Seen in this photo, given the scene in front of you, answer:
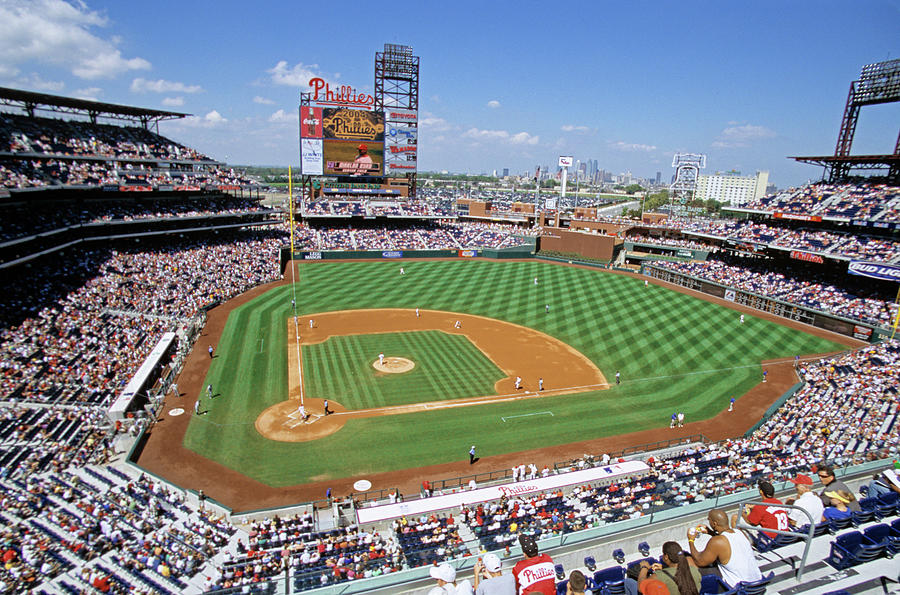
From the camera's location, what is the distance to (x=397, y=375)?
1212 inches

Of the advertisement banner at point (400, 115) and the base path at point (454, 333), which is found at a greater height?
the advertisement banner at point (400, 115)

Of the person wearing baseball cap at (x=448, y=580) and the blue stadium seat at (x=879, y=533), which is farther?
the blue stadium seat at (x=879, y=533)

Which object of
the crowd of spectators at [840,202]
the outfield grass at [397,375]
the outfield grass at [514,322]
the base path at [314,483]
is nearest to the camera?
the base path at [314,483]

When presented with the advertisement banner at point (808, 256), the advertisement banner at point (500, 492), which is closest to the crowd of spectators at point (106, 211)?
the advertisement banner at point (500, 492)

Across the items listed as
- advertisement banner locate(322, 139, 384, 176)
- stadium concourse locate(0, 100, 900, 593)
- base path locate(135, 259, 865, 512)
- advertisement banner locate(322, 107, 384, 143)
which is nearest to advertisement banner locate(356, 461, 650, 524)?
stadium concourse locate(0, 100, 900, 593)

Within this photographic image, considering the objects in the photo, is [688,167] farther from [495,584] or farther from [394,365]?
[495,584]

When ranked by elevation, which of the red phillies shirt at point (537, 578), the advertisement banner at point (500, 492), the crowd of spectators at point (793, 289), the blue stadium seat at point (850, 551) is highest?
the red phillies shirt at point (537, 578)

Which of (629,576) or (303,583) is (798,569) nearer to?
(629,576)

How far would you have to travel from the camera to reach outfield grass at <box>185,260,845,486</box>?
75.4 ft

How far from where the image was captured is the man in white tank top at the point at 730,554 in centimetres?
582

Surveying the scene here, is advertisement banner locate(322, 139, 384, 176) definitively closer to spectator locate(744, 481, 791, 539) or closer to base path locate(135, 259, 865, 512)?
base path locate(135, 259, 865, 512)

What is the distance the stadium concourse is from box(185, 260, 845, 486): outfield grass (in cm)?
291

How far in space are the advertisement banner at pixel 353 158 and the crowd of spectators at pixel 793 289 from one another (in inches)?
1538

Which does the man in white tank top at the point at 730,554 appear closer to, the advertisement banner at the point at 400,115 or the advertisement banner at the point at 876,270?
the advertisement banner at the point at 876,270
